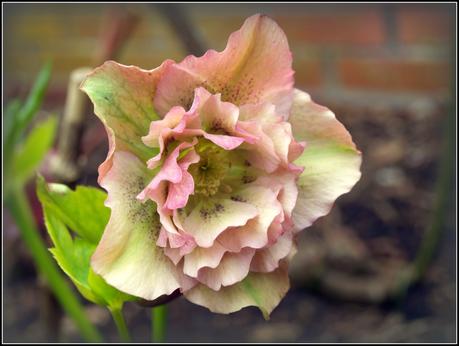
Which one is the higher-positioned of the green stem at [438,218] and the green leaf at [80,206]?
the green leaf at [80,206]

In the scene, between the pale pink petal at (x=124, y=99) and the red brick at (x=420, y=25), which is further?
the red brick at (x=420, y=25)

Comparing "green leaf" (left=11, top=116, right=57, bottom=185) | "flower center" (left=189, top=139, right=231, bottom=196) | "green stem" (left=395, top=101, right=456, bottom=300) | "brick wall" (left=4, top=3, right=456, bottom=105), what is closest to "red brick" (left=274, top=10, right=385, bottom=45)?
"brick wall" (left=4, top=3, right=456, bottom=105)

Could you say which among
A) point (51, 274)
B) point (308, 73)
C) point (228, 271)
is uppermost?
point (228, 271)

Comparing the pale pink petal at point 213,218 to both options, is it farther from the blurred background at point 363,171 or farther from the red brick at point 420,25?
the red brick at point 420,25

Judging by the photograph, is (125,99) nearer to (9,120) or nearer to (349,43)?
(9,120)

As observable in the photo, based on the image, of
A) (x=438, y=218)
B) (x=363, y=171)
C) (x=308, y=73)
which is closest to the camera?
(x=438, y=218)

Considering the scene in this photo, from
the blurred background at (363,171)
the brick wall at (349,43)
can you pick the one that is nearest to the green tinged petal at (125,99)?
the blurred background at (363,171)

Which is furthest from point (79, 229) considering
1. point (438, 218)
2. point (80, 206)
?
point (438, 218)
